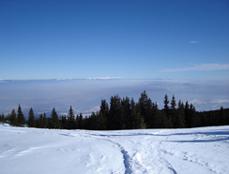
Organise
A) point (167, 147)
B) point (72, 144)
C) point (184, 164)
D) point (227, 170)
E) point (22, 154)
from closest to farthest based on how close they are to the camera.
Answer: point (227, 170) < point (184, 164) < point (22, 154) < point (167, 147) < point (72, 144)

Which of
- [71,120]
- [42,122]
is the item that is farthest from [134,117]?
[42,122]

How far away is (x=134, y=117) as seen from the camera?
49031 mm

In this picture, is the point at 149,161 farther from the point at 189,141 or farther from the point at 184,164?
the point at 189,141

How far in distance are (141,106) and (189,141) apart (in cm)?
4174

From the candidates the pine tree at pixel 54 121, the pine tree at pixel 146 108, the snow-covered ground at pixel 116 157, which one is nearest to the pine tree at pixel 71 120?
the pine tree at pixel 54 121

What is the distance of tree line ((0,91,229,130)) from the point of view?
51.1 meters

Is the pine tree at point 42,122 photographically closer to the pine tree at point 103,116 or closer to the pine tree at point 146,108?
the pine tree at point 103,116

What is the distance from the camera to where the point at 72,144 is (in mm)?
13555

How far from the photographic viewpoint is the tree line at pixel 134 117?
51.1m

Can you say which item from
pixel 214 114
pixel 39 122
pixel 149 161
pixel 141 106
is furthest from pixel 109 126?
pixel 149 161

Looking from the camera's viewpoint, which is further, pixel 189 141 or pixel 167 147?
pixel 189 141

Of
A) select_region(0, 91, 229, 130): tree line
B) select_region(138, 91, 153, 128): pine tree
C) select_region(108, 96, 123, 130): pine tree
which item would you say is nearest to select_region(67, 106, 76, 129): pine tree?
select_region(0, 91, 229, 130): tree line

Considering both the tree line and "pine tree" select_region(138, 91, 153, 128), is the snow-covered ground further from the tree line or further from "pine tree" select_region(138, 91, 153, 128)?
"pine tree" select_region(138, 91, 153, 128)

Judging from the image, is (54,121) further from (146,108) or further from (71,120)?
(146,108)
